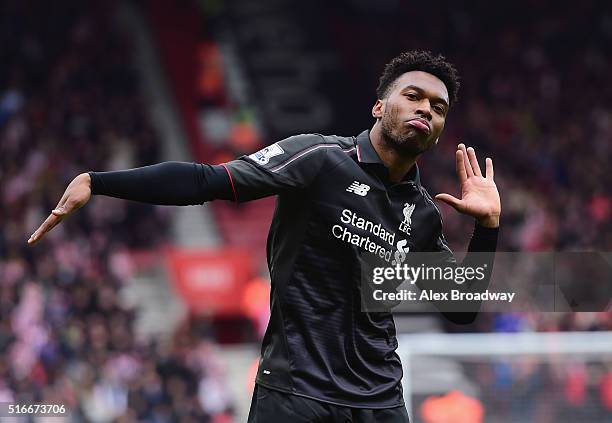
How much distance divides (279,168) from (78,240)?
33.6 ft

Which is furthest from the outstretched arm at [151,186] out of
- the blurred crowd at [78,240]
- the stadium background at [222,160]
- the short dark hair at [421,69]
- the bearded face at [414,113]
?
the blurred crowd at [78,240]

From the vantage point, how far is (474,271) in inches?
152

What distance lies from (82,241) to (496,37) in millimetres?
8738

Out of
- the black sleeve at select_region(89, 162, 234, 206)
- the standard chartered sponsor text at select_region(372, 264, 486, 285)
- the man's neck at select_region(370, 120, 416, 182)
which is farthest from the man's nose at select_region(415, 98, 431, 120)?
the black sleeve at select_region(89, 162, 234, 206)

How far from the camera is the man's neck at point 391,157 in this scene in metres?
3.73

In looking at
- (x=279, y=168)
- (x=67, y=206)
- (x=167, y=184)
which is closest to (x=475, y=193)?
(x=279, y=168)

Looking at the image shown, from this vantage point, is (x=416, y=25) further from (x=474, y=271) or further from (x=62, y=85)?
(x=474, y=271)

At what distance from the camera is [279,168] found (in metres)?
3.52

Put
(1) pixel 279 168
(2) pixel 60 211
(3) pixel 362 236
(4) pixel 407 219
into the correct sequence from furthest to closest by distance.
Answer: (4) pixel 407 219 < (3) pixel 362 236 < (1) pixel 279 168 < (2) pixel 60 211

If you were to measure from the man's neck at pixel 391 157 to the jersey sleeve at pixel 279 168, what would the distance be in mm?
213

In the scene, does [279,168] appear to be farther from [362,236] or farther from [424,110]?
[424,110]

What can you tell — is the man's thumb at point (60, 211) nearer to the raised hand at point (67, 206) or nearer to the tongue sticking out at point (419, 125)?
the raised hand at point (67, 206)

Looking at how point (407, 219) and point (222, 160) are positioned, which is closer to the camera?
point (407, 219)

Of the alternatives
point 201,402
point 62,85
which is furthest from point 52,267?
point 62,85
